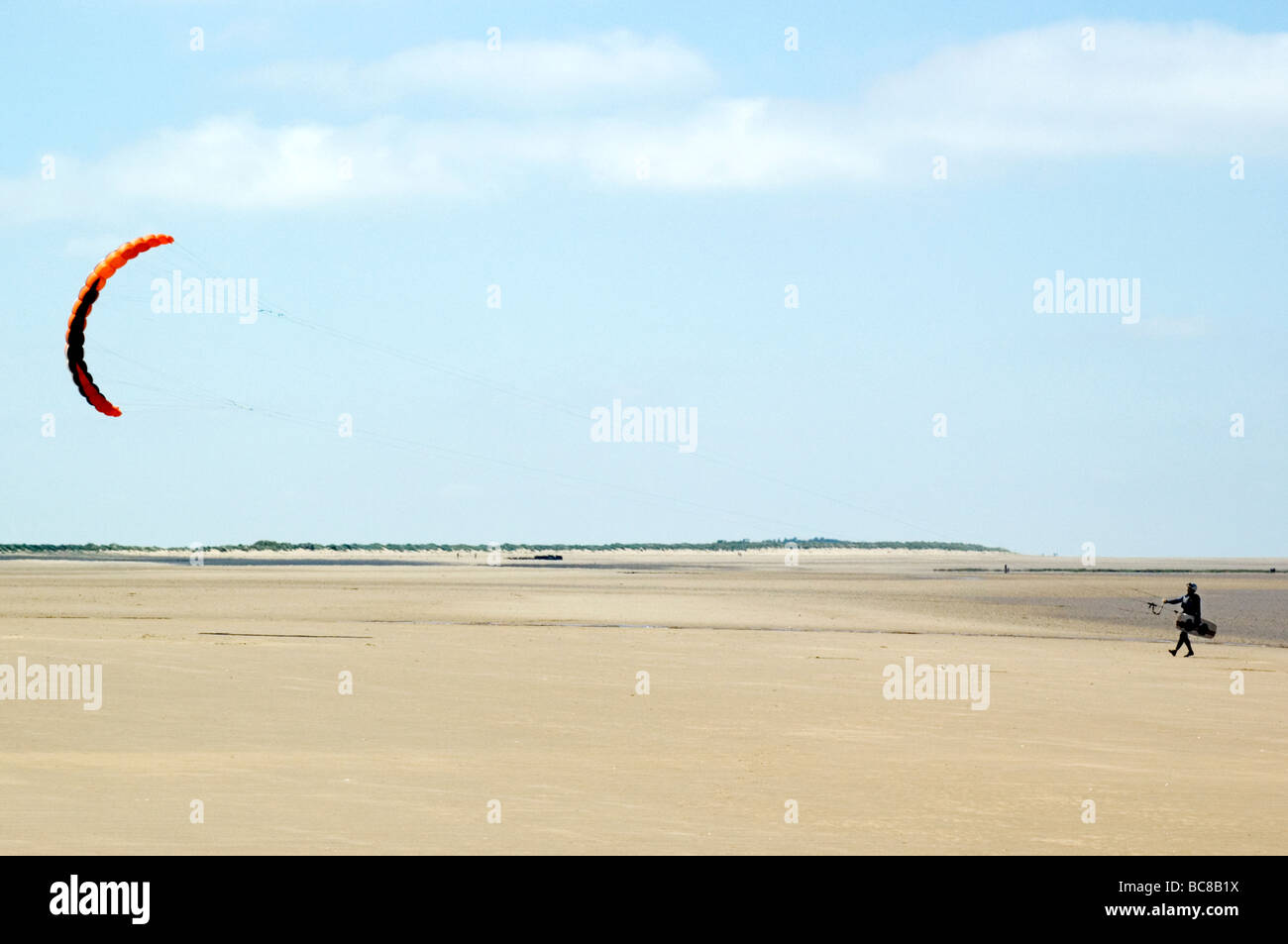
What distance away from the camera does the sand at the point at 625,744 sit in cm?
1170

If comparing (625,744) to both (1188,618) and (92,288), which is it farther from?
(92,288)

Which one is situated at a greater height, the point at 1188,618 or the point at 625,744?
the point at 1188,618

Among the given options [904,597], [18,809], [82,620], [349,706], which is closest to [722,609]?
[904,597]

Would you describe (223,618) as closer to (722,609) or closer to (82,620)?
(82,620)

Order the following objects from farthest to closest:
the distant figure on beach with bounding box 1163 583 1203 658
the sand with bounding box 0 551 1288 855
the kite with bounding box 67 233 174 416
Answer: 1. the kite with bounding box 67 233 174 416
2. the distant figure on beach with bounding box 1163 583 1203 658
3. the sand with bounding box 0 551 1288 855

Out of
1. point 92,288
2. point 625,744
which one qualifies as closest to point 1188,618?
point 625,744

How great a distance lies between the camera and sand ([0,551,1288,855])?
1170 centimetres

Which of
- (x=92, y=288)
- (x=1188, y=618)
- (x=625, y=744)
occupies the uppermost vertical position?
(x=92, y=288)

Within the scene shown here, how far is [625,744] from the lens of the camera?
16609 millimetres

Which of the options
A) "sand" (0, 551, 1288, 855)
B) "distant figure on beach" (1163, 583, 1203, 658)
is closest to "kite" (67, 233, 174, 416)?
"sand" (0, 551, 1288, 855)

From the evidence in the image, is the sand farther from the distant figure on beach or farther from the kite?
the kite

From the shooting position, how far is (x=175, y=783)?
1336 centimetres

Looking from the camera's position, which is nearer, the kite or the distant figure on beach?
the distant figure on beach
